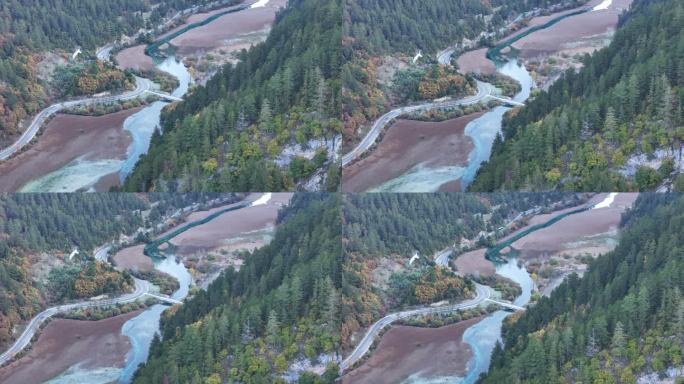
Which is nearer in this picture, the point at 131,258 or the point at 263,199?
the point at 263,199

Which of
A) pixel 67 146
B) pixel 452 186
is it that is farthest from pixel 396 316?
pixel 67 146

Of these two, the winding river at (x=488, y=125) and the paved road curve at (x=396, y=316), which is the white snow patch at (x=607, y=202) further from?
the paved road curve at (x=396, y=316)

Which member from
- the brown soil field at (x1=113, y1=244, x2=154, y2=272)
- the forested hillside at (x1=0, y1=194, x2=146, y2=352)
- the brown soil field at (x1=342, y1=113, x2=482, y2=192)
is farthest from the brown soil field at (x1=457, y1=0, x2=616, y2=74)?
the brown soil field at (x1=113, y1=244, x2=154, y2=272)

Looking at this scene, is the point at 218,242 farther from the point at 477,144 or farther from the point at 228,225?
the point at 477,144

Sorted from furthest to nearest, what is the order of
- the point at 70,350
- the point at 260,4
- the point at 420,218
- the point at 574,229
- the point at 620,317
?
the point at 260,4 → the point at 420,218 → the point at 70,350 → the point at 574,229 → the point at 620,317

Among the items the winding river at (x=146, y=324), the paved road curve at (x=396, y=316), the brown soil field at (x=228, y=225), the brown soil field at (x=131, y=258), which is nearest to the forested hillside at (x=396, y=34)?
the brown soil field at (x=228, y=225)

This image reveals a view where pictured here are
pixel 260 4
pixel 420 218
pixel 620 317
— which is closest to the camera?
pixel 620 317

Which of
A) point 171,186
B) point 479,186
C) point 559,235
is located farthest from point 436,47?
point 171,186

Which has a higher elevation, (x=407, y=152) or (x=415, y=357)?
(x=407, y=152)
